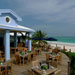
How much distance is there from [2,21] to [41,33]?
30.7 feet

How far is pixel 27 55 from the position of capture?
8.23 metres

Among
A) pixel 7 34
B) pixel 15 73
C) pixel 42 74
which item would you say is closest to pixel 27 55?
pixel 15 73

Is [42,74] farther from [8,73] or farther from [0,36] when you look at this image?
[0,36]

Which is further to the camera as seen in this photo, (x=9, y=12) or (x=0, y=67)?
(x=9, y=12)

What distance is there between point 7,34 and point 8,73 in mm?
4372

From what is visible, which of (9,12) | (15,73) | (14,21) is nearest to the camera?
(15,73)

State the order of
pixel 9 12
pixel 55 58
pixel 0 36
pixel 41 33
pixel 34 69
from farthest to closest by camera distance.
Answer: pixel 41 33 < pixel 0 36 < pixel 9 12 < pixel 55 58 < pixel 34 69

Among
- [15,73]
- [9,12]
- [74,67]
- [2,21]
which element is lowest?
[15,73]

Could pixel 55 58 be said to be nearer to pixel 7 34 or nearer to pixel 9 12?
pixel 7 34

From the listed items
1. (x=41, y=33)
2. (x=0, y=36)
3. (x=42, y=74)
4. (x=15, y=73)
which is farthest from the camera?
→ (x=41, y=33)

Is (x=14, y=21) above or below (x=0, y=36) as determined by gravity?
above

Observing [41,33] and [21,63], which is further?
[41,33]

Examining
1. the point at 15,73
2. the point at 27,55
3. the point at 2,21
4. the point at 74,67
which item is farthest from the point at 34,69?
the point at 2,21

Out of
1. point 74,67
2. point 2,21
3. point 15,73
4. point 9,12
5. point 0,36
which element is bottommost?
point 15,73
